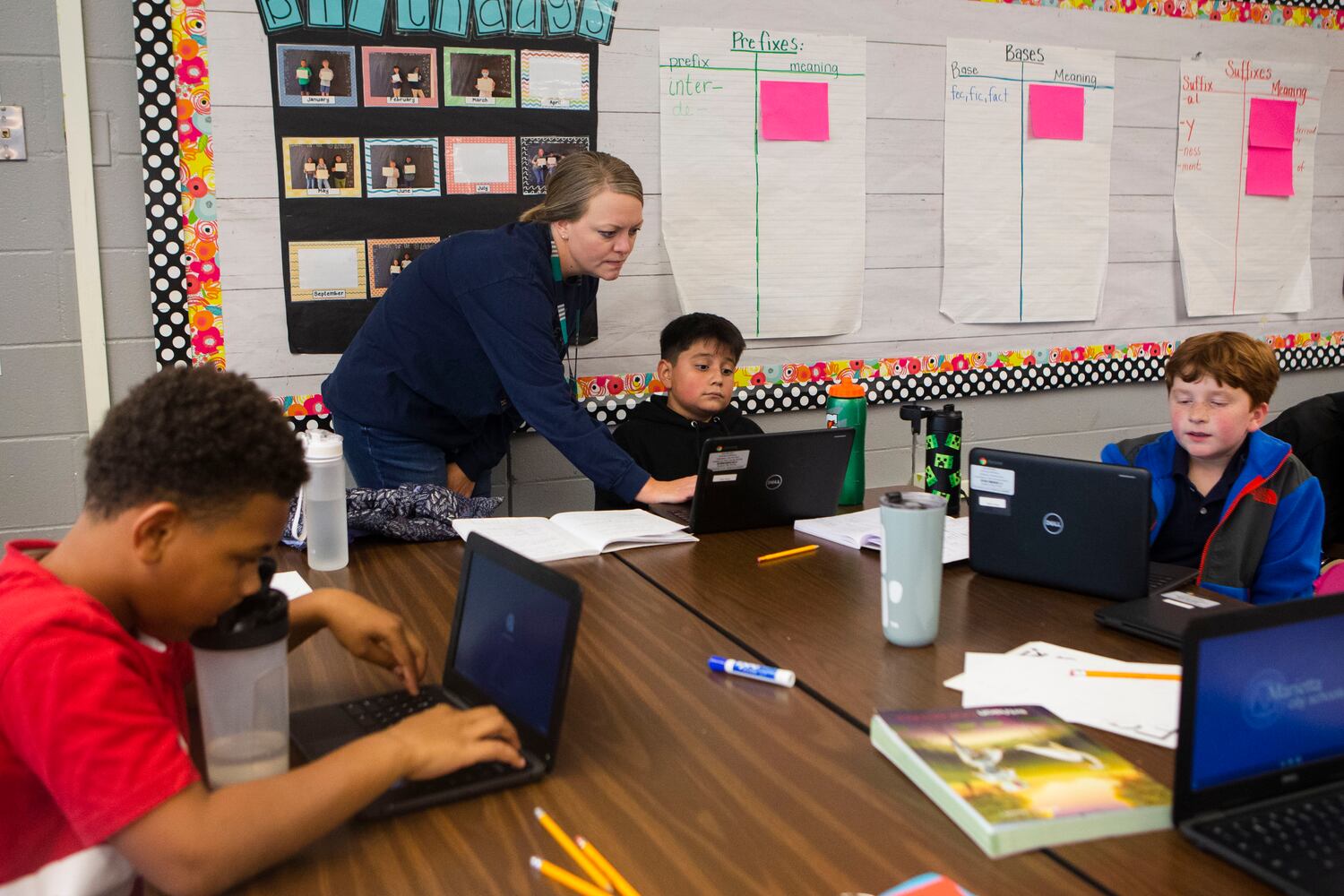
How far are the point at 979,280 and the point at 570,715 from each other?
8.12 feet

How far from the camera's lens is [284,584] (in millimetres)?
1540

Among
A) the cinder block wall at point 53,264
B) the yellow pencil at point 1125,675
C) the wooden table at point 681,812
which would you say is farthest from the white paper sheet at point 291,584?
the cinder block wall at point 53,264

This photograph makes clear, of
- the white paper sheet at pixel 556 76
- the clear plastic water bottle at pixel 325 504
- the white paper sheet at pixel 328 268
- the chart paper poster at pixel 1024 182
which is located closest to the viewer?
the clear plastic water bottle at pixel 325 504

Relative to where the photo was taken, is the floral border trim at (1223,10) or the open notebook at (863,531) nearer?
the open notebook at (863,531)

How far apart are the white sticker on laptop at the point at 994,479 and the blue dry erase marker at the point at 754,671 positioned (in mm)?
501

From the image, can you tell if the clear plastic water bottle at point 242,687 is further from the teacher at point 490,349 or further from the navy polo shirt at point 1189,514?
the navy polo shirt at point 1189,514

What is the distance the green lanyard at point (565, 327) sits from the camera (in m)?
2.28

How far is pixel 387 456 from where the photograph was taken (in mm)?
2385

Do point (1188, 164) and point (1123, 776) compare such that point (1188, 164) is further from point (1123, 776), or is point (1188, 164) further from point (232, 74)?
point (1123, 776)

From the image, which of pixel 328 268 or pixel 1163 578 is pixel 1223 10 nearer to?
pixel 1163 578

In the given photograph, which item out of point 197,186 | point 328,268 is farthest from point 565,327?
point 197,186

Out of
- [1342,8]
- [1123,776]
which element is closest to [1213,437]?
[1123,776]

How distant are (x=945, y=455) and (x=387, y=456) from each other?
118 cm

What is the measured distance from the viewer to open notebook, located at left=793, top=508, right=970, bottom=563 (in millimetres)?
1701
